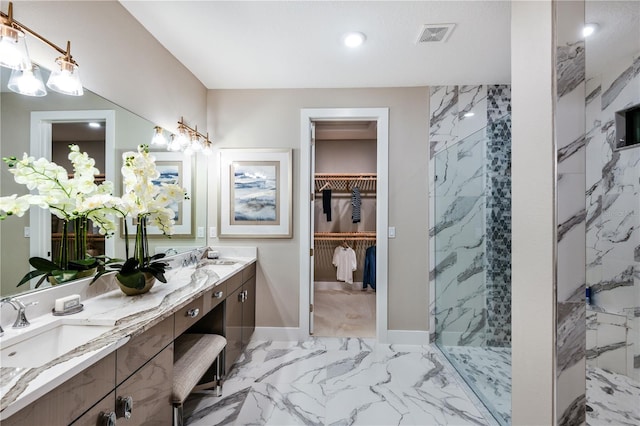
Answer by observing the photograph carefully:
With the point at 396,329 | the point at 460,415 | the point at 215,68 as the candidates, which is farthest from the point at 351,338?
the point at 215,68

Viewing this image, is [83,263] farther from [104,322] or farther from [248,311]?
[248,311]

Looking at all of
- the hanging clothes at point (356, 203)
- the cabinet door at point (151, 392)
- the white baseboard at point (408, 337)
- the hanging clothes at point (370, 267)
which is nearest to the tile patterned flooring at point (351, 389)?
the white baseboard at point (408, 337)

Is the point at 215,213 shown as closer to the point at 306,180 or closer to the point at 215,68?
the point at 306,180

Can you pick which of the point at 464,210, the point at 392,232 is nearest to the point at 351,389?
the point at 392,232

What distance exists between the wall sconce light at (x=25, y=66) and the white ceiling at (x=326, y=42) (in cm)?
72

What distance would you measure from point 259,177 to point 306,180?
0.48m

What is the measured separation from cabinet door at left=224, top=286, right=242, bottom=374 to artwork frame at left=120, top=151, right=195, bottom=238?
710 mm

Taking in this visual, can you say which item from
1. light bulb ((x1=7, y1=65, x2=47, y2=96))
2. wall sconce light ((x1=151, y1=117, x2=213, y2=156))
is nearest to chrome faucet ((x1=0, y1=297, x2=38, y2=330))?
light bulb ((x1=7, y1=65, x2=47, y2=96))

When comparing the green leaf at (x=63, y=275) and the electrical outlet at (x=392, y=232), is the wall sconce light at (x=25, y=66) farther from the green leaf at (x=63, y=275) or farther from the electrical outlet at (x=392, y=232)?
the electrical outlet at (x=392, y=232)

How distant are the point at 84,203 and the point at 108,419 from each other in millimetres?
893

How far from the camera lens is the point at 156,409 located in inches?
46.6

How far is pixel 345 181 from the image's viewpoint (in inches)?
171

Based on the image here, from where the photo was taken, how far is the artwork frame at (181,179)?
214 cm

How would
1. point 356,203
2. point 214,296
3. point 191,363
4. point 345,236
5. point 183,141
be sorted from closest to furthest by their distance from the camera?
point 191,363
point 214,296
point 183,141
point 356,203
point 345,236
